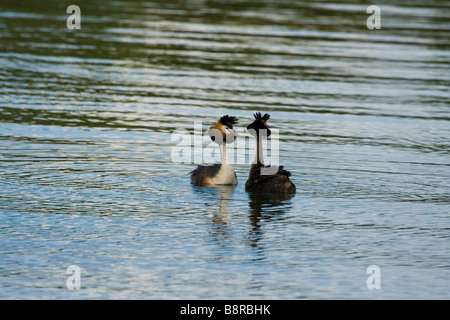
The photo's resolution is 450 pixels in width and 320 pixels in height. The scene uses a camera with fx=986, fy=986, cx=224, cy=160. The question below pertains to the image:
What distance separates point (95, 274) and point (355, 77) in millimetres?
16339

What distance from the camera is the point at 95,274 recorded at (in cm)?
1117

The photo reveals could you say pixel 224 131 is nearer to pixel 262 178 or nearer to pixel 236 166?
pixel 262 178

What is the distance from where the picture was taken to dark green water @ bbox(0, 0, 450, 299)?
1141 cm

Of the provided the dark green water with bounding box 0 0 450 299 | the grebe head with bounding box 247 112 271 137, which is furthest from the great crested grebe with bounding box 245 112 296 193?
the dark green water with bounding box 0 0 450 299

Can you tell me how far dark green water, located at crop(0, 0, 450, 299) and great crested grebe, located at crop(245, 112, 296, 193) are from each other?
0.24 metres

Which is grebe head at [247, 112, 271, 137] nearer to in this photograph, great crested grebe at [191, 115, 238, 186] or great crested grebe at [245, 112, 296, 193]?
great crested grebe at [245, 112, 296, 193]

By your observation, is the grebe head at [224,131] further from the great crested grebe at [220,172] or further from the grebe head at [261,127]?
the grebe head at [261,127]

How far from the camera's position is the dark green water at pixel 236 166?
37.4 ft

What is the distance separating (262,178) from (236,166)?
2203mm

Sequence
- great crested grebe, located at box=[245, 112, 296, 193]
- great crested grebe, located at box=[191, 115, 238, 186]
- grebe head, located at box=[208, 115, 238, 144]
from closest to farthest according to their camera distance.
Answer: great crested grebe, located at box=[245, 112, 296, 193] → great crested grebe, located at box=[191, 115, 238, 186] → grebe head, located at box=[208, 115, 238, 144]

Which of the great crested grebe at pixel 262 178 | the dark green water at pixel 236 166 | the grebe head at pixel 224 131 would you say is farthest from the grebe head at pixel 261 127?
the dark green water at pixel 236 166

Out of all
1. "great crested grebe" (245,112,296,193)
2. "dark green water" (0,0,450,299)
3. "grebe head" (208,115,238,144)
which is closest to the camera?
"dark green water" (0,0,450,299)
